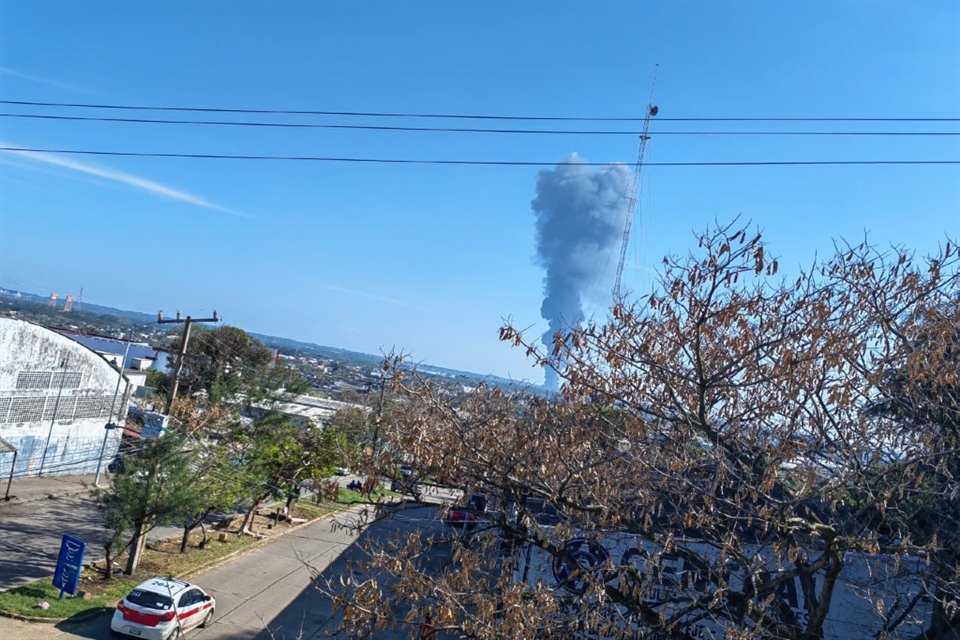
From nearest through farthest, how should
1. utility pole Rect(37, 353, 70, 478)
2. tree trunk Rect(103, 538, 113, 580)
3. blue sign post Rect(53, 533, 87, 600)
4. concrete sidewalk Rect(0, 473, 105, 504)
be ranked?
blue sign post Rect(53, 533, 87, 600) < tree trunk Rect(103, 538, 113, 580) < concrete sidewalk Rect(0, 473, 105, 504) < utility pole Rect(37, 353, 70, 478)

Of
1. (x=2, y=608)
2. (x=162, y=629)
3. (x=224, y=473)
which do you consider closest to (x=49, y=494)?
(x=224, y=473)

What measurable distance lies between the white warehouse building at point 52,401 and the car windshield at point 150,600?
12.0 m

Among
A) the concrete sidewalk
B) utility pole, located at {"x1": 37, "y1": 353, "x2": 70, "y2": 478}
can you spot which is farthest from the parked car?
utility pole, located at {"x1": 37, "y1": 353, "x2": 70, "y2": 478}

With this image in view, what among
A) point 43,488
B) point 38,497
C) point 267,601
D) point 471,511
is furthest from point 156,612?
point 43,488

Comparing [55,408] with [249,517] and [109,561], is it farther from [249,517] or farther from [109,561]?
[109,561]

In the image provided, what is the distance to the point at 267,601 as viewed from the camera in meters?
17.2

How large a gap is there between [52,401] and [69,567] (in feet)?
47.0

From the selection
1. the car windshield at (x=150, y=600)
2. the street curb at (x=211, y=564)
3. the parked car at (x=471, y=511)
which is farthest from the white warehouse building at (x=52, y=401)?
the parked car at (x=471, y=511)

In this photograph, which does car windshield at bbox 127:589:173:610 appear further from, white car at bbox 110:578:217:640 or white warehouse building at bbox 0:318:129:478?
white warehouse building at bbox 0:318:129:478

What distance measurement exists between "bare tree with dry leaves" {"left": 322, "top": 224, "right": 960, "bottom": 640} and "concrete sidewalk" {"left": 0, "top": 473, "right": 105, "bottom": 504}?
20953 mm

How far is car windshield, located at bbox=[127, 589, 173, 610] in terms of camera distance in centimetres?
1355

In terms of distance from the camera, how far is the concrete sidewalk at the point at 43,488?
2372cm

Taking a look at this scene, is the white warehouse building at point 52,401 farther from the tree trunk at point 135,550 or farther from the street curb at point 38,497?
the tree trunk at point 135,550

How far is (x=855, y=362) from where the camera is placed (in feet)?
19.0
